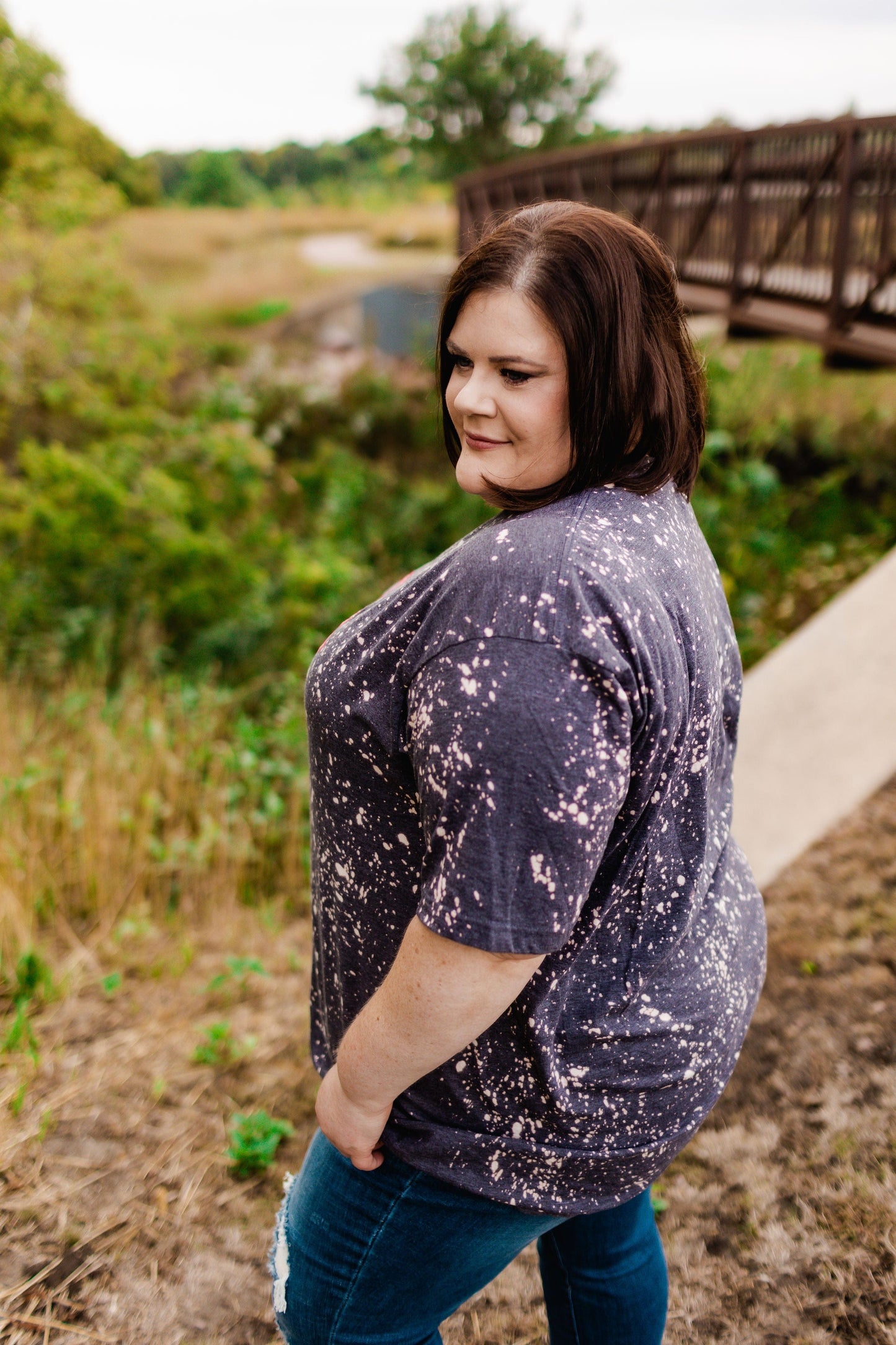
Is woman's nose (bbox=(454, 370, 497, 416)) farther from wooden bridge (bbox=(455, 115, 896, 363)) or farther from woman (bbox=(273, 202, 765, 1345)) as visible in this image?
wooden bridge (bbox=(455, 115, 896, 363))

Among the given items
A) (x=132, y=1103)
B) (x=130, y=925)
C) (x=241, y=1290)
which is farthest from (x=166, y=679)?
(x=241, y=1290)

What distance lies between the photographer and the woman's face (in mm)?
918

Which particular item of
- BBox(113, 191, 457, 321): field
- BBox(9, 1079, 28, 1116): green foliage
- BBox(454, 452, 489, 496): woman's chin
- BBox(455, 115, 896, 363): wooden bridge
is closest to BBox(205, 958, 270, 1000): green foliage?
BBox(9, 1079, 28, 1116): green foliage

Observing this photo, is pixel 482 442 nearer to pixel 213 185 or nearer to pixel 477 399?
pixel 477 399

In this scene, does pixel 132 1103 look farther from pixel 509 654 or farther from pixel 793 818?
pixel 793 818

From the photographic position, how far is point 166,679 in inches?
206

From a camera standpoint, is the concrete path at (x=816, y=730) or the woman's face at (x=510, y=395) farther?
the concrete path at (x=816, y=730)

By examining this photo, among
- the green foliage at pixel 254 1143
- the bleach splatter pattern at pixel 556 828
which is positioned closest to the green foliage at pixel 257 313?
the green foliage at pixel 254 1143

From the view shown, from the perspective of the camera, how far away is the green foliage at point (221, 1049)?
2480 mm

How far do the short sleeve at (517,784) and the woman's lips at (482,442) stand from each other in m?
0.27

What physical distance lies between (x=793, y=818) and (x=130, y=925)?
7.66 feet

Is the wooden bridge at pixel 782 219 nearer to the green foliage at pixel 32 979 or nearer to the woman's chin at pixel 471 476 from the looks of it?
the woman's chin at pixel 471 476

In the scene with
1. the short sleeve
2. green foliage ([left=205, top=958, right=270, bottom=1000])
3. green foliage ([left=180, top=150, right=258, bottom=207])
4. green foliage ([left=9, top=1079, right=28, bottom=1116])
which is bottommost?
green foliage ([left=205, top=958, right=270, bottom=1000])

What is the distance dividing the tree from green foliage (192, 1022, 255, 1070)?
28.2 m
